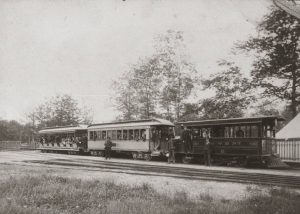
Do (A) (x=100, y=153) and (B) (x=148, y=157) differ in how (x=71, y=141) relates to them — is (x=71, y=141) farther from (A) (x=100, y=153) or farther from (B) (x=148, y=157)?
(B) (x=148, y=157)

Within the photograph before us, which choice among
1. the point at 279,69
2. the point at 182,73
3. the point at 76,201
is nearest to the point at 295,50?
the point at 279,69

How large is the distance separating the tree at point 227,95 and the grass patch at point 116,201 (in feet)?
53.2

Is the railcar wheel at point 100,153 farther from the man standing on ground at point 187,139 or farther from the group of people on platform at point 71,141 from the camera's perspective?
the man standing on ground at point 187,139

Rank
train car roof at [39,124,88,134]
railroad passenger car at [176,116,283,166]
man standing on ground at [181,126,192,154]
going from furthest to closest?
train car roof at [39,124,88,134] → man standing on ground at [181,126,192,154] → railroad passenger car at [176,116,283,166]

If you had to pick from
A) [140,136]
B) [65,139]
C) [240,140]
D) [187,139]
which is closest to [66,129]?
[65,139]

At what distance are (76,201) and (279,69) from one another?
18594 mm

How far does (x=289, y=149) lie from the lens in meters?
21.7

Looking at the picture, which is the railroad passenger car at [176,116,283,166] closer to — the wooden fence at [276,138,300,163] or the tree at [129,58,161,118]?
the wooden fence at [276,138,300,163]

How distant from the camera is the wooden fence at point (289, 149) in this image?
21184mm

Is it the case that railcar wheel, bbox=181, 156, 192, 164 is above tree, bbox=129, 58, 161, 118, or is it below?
below

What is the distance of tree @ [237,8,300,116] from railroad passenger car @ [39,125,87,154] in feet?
51.9

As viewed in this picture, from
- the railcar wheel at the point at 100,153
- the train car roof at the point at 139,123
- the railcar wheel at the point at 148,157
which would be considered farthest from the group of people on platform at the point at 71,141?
the railcar wheel at the point at 148,157

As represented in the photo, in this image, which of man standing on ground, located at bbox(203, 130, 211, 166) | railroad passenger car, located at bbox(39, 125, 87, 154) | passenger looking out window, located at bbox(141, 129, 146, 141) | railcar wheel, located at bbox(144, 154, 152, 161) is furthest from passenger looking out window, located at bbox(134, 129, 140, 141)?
railroad passenger car, located at bbox(39, 125, 87, 154)

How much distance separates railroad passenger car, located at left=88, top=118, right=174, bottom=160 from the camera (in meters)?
24.8
